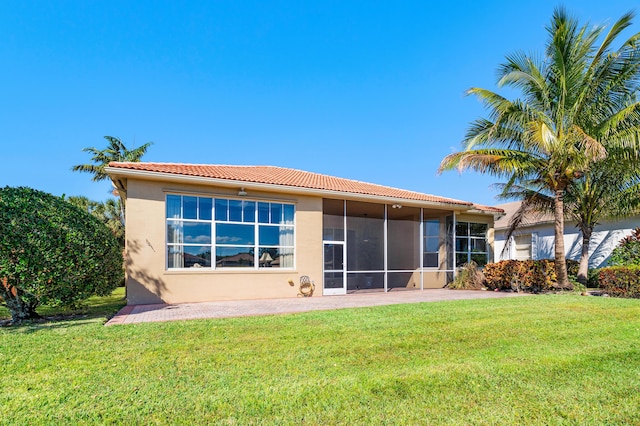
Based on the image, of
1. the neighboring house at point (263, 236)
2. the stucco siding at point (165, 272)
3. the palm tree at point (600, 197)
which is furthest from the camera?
the palm tree at point (600, 197)

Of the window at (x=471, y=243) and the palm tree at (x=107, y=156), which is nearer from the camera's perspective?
the window at (x=471, y=243)

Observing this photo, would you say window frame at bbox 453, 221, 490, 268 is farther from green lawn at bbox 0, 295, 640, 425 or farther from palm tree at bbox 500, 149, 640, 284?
green lawn at bbox 0, 295, 640, 425

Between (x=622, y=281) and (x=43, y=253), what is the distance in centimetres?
1743

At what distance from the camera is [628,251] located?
17.1 meters

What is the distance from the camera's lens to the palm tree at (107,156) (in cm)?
3102

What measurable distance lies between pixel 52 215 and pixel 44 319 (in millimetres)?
2634

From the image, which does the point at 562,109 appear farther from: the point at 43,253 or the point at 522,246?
the point at 43,253

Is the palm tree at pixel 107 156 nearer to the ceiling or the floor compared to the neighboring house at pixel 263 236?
nearer to the ceiling

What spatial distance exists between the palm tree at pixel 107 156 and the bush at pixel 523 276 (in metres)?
28.1

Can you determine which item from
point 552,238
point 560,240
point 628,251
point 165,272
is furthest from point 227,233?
point 552,238

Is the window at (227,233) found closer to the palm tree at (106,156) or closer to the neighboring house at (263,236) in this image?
the neighboring house at (263,236)

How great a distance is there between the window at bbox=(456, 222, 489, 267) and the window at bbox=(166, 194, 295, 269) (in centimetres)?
937

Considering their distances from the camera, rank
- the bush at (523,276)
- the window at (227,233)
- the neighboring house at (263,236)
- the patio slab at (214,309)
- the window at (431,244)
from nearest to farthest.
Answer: the patio slab at (214,309) → the neighboring house at (263,236) → the window at (227,233) → the bush at (523,276) → the window at (431,244)

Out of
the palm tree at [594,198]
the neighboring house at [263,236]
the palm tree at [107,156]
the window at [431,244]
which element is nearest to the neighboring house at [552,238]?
the palm tree at [594,198]
